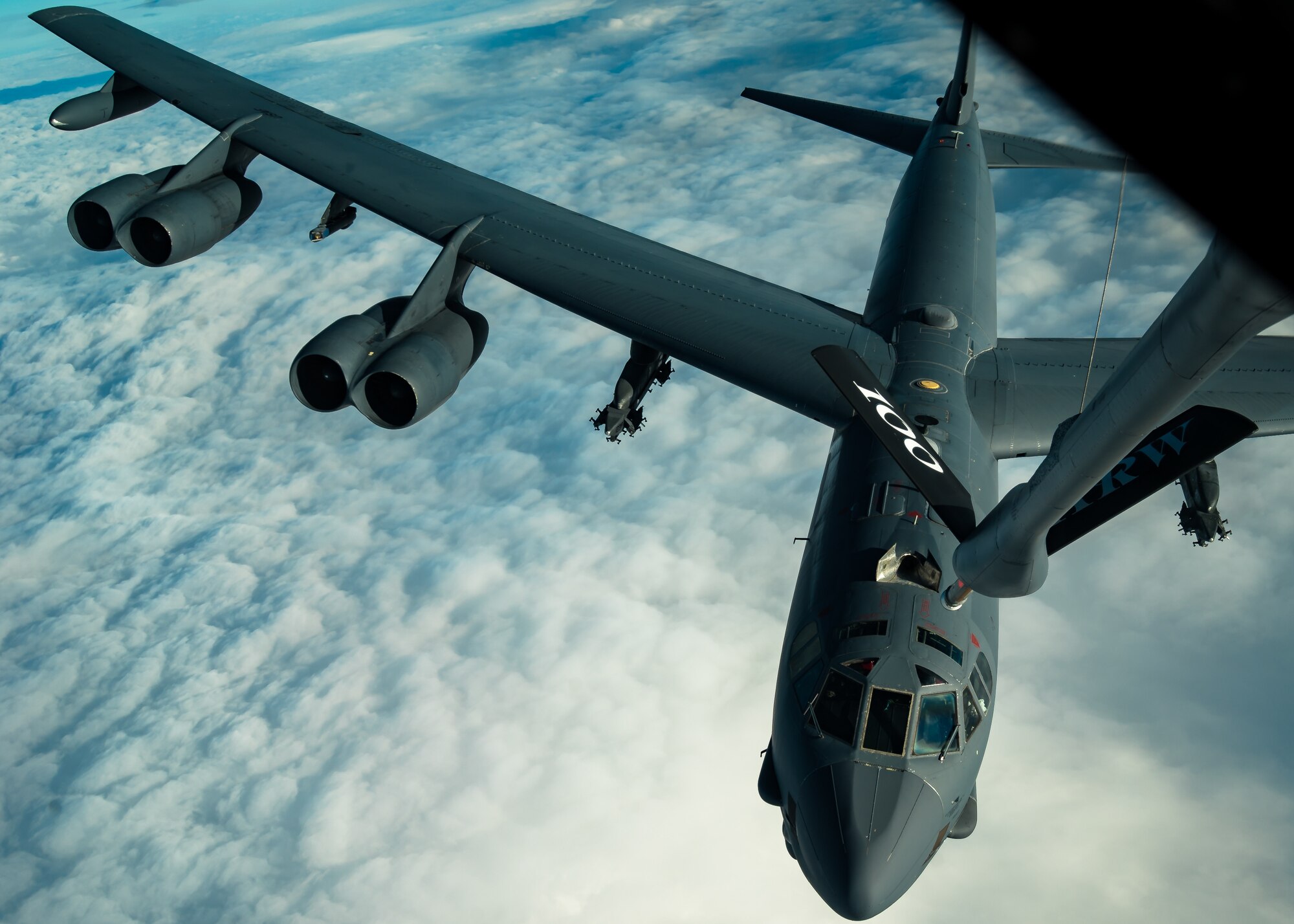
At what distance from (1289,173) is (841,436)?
15296 millimetres

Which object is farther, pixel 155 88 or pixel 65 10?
pixel 65 10

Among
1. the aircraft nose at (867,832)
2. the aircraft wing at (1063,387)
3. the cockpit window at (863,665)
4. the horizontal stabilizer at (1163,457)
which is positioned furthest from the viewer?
A: the aircraft wing at (1063,387)

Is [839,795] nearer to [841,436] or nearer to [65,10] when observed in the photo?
[841,436]

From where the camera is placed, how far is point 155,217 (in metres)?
20.1

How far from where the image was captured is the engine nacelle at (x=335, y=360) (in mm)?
17844

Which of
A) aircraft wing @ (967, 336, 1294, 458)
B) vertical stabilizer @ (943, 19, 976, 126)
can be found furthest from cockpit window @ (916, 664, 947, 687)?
vertical stabilizer @ (943, 19, 976, 126)

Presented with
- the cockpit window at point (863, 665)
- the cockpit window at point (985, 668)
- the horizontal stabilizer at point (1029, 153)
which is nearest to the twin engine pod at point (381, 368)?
the cockpit window at point (863, 665)

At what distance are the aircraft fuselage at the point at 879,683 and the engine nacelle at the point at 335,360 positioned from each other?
10.5m

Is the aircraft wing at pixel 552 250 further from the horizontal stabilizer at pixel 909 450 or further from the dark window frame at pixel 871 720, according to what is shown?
the horizontal stabilizer at pixel 909 450

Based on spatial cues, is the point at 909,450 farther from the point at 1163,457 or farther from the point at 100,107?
the point at 100,107

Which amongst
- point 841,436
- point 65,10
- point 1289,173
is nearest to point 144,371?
point 65,10

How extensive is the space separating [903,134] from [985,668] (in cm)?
2110

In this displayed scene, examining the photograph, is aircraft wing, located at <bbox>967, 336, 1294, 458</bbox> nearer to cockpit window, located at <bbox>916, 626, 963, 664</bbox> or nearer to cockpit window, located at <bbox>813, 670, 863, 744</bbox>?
cockpit window, located at <bbox>916, 626, 963, 664</bbox>

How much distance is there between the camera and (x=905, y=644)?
11.8m
